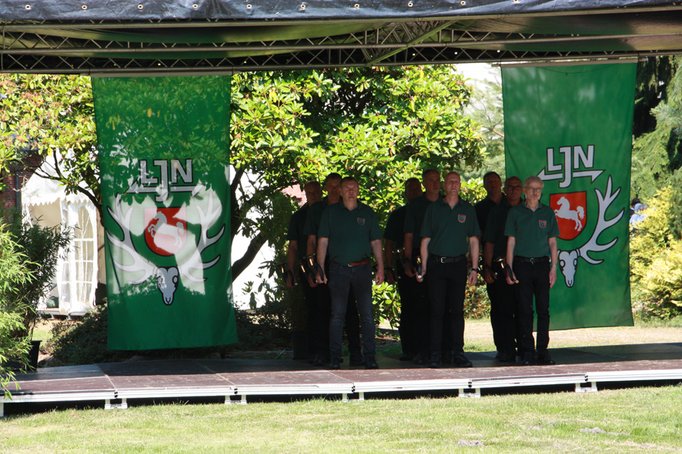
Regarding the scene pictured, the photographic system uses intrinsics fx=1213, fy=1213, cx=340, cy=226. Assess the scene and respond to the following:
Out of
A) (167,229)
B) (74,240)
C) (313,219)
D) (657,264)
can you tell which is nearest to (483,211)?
(313,219)

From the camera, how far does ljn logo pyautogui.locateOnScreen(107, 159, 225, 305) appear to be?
463 inches

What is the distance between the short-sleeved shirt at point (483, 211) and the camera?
1225 centimetres

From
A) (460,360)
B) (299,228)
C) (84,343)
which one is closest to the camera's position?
(460,360)

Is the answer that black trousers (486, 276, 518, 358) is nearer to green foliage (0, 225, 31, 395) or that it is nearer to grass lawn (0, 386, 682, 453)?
grass lawn (0, 386, 682, 453)

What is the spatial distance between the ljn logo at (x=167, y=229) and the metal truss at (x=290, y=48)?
1076 mm

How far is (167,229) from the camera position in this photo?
39.0ft

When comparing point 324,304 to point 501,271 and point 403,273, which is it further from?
point 501,271

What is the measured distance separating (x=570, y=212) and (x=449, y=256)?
→ 5.42 feet

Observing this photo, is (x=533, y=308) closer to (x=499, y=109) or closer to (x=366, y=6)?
(x=366, y=6)

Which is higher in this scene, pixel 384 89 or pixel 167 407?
pixel 384 89

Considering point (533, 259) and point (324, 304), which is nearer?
point (533, 259)

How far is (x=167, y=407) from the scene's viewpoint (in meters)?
10.1

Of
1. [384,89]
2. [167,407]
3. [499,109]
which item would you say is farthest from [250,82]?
[499,109]

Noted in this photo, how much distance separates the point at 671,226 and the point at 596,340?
5071 millimetres
